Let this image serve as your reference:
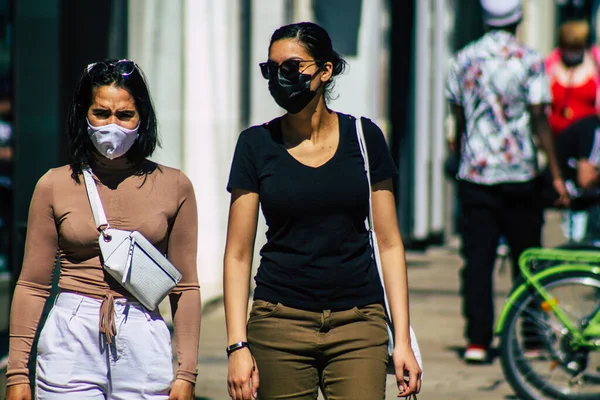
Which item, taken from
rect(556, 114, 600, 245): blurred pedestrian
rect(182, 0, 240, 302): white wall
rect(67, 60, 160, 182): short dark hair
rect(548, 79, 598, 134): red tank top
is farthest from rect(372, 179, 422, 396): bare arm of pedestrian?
rect(548, 79, 598, 134): red tank top

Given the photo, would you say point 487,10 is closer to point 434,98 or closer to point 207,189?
point 207,189

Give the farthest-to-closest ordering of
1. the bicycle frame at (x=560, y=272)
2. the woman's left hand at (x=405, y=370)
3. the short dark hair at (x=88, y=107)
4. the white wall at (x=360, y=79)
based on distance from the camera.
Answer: the white wall at (x=360, y=79) → the bicycle frame at (x=560, y=272) → the woman's left hand at (x=405, y=370) → the short dark hair at (x=88, y=107)

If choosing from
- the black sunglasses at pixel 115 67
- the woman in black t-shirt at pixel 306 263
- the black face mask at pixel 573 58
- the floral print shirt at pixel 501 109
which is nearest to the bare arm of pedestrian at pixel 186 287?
the woman in black t-shirt at pixel 306 263

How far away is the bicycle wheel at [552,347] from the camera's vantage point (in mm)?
6285

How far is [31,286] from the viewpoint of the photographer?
3637 mm

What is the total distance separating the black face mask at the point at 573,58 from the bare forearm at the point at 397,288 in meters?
7.18

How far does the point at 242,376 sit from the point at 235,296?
24 centimetres

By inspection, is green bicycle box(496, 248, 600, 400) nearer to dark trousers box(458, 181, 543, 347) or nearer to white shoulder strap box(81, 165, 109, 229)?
dark trousers box(458, 181, 543, 347)

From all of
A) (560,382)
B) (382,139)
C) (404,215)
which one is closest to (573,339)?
(560,382)

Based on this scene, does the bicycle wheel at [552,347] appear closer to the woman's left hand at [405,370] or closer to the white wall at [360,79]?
the woman's left hand at [405,370]

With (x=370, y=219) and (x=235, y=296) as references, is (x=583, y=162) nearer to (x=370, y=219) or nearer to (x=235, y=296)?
(x=370, y=219)

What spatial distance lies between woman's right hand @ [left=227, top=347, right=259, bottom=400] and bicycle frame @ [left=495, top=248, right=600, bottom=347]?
2.84 meters

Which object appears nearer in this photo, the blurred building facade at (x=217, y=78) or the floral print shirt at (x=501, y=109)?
the blurred building facade at (x=217, y=78)

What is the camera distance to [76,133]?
12.2 ft
